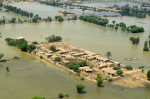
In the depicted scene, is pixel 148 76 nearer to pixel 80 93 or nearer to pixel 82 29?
pixel 80 93

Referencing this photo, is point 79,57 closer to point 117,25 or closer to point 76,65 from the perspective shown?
point 76,65

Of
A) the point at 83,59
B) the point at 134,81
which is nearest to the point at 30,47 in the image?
the point at 83,59

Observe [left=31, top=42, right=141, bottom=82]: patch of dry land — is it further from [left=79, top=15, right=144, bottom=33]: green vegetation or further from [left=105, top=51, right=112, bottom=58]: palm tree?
[left=79, top=15, right=144, bottom=33]: green vegetation

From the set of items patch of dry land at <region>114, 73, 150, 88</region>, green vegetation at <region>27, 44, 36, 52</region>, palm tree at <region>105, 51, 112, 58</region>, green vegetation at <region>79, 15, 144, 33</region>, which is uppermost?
green vegetation at <region>79, 15, 144, 33</region>

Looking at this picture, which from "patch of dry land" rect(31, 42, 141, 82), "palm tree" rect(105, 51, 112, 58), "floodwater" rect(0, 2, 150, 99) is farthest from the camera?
"palm tree" rect(105, 51, 112, 58)

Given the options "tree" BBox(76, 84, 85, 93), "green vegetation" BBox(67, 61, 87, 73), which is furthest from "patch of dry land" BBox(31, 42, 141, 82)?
"tree" BBox(76, 84, 85, 93)

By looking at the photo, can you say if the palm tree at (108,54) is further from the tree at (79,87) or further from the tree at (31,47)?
the tree at (79,87)
